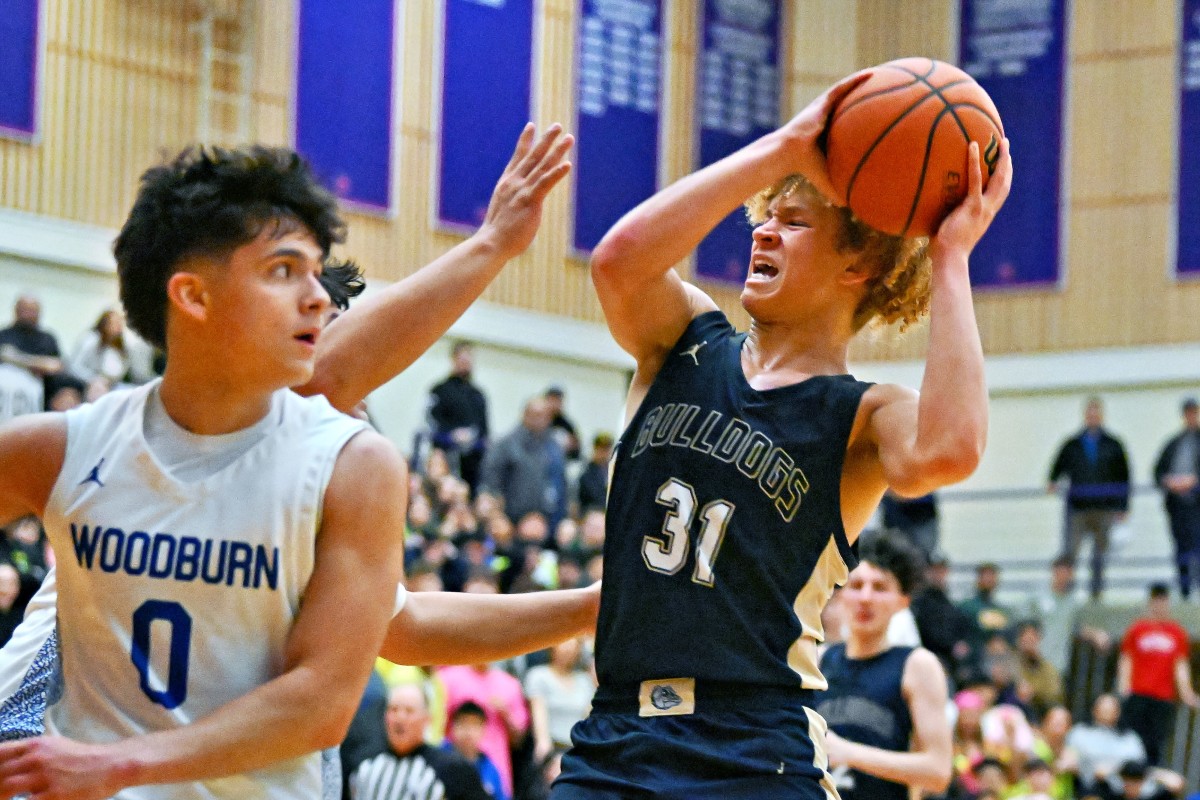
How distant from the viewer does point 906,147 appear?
11.5ft

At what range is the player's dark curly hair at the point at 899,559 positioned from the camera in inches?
253

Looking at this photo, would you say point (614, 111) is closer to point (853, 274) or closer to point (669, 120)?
Answer: point (669, 120)

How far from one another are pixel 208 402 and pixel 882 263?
1.56 metres

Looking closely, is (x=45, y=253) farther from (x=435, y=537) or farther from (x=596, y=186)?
(x=596, y=186)

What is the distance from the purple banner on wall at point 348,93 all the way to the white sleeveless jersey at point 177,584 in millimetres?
14325

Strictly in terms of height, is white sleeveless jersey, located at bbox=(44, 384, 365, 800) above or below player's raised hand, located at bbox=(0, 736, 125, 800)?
above

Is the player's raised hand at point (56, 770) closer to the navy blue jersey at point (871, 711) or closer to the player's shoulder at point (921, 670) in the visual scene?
the navy blue jersey at point (871, 711)

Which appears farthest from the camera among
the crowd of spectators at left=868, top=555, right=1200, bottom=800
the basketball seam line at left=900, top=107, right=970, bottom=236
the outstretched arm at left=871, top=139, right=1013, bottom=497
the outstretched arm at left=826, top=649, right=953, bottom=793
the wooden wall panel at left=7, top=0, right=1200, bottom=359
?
the wooden wall panel at left=7, top=0, right=1200, bottom=359

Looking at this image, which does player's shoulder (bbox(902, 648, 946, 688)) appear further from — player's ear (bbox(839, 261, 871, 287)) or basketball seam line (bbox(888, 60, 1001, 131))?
basketball seam line (bbox(888, 60, 1001, 131))

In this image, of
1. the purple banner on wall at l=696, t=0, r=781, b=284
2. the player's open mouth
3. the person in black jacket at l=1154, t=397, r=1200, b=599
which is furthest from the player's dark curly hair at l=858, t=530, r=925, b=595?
the purple banner on wall at l=696, t=0, r=781, b=284

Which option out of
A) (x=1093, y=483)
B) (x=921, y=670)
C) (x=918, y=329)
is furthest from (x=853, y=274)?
(x=1093, y=483)

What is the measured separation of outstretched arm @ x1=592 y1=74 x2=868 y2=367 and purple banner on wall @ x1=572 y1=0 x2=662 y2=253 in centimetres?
1544

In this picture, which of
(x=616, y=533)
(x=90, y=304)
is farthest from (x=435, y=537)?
(x=616, y=533)

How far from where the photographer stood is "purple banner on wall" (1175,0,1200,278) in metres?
A: 19.0
